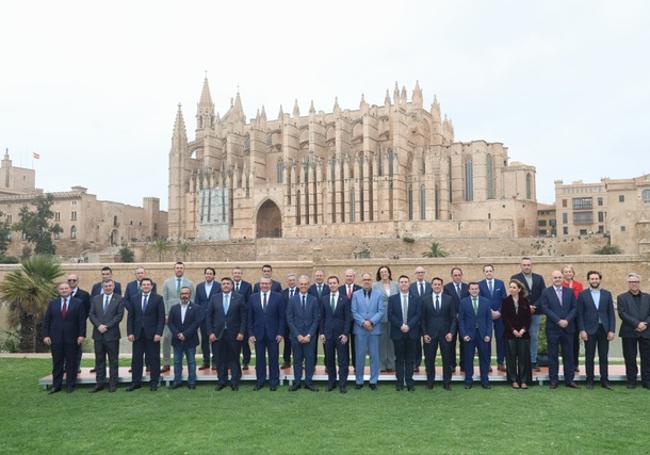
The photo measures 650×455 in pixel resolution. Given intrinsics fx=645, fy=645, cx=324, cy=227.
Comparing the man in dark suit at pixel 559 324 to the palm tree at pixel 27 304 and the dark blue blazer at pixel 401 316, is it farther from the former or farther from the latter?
the palm tree at pixel 27 304

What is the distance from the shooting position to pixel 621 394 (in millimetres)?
7520

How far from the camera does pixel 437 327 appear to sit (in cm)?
823

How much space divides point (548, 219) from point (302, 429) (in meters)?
42.3

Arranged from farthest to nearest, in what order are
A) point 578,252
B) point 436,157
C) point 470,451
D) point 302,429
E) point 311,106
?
point 311,106, point 436,157, point 578,252, point 302,429, point 470,451

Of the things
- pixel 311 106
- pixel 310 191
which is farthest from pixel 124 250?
pixel 311 106

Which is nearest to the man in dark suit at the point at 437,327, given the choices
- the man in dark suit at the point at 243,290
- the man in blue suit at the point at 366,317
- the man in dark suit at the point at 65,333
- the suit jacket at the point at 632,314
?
the man in blue suit at the point at 366,317

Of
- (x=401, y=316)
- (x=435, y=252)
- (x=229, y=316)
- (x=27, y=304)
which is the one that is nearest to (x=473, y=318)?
(x=401, y=316)

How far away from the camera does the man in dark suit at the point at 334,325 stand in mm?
8234

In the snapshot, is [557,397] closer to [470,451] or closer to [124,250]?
[470,451]

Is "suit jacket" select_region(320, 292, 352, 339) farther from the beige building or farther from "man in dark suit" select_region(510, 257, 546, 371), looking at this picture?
the beige building

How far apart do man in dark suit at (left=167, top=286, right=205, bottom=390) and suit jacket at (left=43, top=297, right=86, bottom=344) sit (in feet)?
4.05

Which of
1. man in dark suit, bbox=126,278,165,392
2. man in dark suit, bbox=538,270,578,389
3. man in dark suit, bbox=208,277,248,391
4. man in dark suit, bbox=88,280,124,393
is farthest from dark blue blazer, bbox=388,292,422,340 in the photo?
man in dark suit, bbox=88,280,124,393

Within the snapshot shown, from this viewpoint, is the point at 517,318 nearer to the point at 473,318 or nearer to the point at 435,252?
the point at 473,318

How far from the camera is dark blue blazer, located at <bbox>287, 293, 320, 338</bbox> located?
329 inches
